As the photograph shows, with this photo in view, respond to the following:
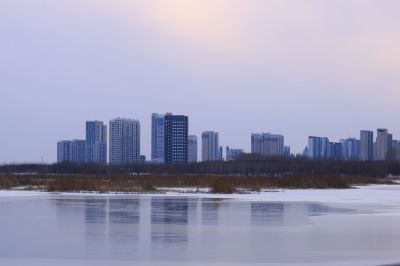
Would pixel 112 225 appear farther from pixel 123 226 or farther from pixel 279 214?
pixel 279 214

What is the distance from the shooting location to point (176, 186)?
45.7 m

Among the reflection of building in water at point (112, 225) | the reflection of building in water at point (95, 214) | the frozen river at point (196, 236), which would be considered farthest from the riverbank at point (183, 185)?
the frozen river at point (196, 236)

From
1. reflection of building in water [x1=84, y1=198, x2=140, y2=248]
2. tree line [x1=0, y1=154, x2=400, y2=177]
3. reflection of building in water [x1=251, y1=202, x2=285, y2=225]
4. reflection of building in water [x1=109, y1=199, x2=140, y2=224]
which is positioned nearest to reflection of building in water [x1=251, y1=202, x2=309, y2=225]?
reflection of building in water [x1=251, y1=202, x2=285, y2=225]

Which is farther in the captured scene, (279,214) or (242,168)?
(242,168)

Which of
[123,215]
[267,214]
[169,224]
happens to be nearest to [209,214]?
[267,214]

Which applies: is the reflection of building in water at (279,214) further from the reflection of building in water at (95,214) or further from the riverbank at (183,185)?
the riverbank at (183,185)

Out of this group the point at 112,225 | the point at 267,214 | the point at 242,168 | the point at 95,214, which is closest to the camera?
the point at 112,225

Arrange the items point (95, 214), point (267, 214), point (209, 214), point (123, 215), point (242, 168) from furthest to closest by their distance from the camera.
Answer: point (242, 168), point (267, 214), point (209, 214), point (95, 214), point (123, 215)

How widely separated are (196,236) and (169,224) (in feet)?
9.63

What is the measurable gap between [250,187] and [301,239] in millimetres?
27829

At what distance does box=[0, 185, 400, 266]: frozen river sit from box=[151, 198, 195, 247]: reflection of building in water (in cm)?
2

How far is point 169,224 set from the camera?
17656mm

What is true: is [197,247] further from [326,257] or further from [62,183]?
[62,183]

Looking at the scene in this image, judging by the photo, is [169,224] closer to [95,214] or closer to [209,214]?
[209,214]
